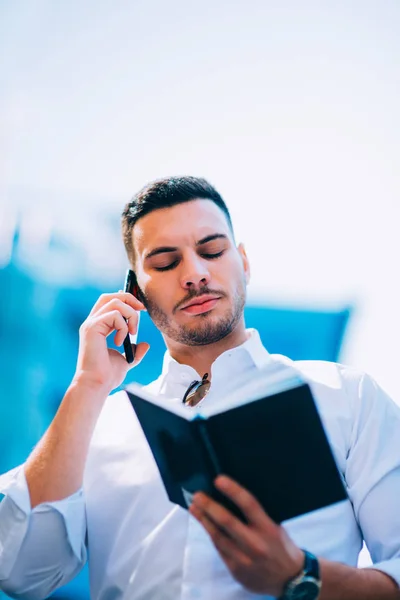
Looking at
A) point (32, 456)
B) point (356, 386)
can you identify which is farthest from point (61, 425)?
Result: point (356, 386)

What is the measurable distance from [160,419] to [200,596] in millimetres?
582

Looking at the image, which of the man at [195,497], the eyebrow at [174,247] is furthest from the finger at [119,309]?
the eyebrow at [174,247]

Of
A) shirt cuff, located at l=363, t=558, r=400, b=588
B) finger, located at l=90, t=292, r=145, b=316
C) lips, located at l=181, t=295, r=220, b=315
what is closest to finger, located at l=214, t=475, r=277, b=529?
shirt cuff, located at l=363, t=558, r=400, b=588

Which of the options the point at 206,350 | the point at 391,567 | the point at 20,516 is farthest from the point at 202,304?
the point at 391,567

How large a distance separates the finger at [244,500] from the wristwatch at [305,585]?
0.47 ft

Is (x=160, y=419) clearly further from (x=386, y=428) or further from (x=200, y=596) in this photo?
(x=386, y=428)

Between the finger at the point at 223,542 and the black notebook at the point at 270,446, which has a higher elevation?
the black notebook at the point at 270,446

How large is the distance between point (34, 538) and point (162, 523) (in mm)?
368

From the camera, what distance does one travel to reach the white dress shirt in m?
1.31

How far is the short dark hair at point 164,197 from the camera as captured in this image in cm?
204

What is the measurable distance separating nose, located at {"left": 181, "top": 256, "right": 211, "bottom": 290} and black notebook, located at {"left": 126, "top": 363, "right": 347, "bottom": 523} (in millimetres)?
823

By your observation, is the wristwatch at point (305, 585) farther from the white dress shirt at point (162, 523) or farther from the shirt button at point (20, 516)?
the shirt button at point (20, 516)

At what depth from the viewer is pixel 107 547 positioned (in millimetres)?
1513

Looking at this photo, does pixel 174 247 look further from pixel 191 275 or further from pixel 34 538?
pixel 34 538
